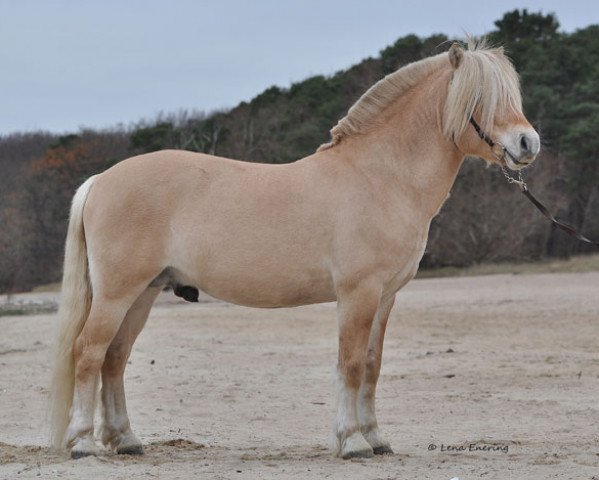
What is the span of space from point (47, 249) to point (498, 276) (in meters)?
19.9

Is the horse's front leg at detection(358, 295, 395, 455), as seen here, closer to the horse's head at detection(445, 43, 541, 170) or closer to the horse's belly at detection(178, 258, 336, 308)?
the horse's belly at detection(178, 258, 336, 308)

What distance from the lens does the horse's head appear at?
603 centimetres

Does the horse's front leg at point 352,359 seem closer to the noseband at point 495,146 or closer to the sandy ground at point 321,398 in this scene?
the sandy ground at point 321,398

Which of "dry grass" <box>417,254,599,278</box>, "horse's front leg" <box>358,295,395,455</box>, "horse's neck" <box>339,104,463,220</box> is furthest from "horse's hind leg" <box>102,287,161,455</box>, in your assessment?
"dry grass" <box>417,254,599,278</box>

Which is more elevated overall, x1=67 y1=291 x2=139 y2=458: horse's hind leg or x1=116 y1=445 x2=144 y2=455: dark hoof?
x1=67 y1=291 x2=139 y2=458: horse's hind leg

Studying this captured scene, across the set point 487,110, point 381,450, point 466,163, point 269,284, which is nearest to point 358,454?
point 381,450

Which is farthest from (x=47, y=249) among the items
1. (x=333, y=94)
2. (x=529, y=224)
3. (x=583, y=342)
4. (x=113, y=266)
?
(x=113, y=266)

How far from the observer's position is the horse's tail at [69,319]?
20.9ft

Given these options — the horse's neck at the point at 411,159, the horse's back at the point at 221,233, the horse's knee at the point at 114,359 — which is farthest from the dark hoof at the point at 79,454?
the horse's neck at the point at 411,159

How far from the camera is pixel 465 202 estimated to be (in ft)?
116

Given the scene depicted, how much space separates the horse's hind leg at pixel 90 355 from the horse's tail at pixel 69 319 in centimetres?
14

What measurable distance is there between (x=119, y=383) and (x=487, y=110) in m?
3.04

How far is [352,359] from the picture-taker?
613cm

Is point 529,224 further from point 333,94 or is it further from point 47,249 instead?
point 47,249
